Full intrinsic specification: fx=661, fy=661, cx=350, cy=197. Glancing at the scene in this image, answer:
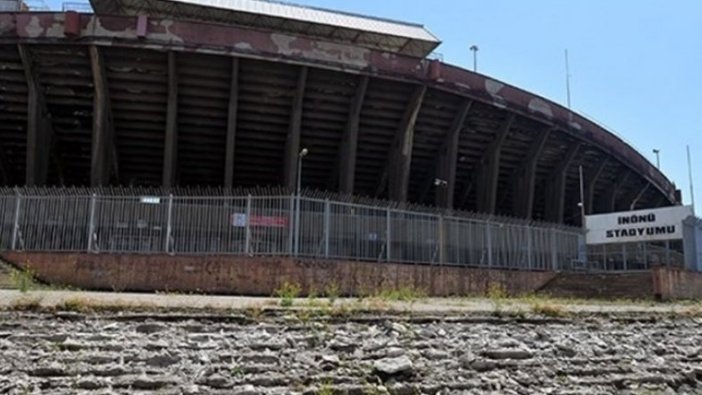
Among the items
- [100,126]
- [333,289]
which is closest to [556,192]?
[333,289]

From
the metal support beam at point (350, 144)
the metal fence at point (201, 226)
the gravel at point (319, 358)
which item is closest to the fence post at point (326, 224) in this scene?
the metal fence at point (201, 226)

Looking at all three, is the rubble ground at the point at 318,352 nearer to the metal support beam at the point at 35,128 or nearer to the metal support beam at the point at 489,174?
the metal support beam at the point at 35,128

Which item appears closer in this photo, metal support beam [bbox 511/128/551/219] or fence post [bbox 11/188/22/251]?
fence post [bbox 11/188/22/251]

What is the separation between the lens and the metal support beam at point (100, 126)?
79.2ft

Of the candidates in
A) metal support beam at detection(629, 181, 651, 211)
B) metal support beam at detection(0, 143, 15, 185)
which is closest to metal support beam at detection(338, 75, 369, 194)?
metal support beam at detection(0, 143, 15, 185)

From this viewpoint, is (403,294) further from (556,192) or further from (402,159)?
(556,192)

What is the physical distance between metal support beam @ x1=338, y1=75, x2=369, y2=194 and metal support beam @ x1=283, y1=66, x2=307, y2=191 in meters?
2.00

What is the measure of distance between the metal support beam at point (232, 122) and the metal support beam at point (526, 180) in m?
14.5

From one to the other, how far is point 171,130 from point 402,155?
967cm

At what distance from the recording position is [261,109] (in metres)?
26.7

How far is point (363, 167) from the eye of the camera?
1228 inches

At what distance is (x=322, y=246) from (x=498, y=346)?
876cm

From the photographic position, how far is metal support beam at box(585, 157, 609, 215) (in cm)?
3588

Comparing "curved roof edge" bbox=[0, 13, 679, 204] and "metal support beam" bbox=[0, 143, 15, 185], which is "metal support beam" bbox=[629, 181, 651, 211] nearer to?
"curved roof edge" bbox=[0, 13, 679, 204]
